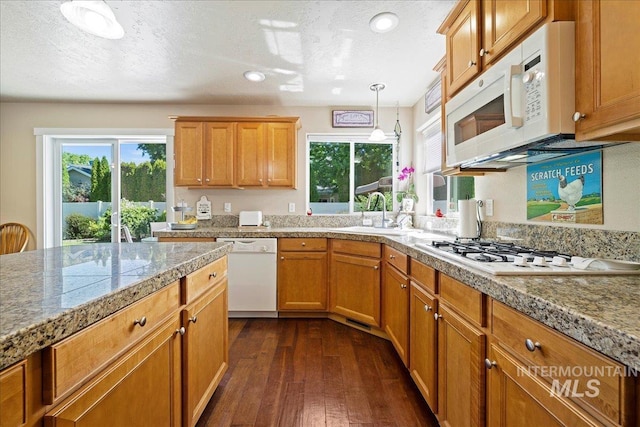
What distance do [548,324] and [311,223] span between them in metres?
2.99

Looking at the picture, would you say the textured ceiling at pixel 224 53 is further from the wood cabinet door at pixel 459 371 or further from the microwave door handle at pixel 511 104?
the wood cabinet door at pixel 459 371

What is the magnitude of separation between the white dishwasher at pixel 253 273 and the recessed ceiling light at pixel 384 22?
1.99 meters

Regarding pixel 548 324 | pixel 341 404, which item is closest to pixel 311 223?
pixel 341 404

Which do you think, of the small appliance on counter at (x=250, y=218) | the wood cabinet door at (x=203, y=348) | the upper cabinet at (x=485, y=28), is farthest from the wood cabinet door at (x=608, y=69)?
the small appliance on counter at (x=250, y=218)

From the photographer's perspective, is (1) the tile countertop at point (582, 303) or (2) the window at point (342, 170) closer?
(1) the tile countertop at point (582, 303)

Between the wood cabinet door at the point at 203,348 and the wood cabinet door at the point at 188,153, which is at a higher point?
the wood cabinet door at the point at 188,153

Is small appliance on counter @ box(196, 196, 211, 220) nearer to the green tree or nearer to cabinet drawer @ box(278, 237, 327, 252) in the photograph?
the green tree

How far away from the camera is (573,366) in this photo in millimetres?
658

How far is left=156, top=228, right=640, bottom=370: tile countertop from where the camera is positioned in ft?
1.81

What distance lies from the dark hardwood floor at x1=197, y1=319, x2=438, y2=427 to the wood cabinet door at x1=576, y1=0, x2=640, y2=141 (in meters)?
1.53

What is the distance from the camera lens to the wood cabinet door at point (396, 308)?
76.0 inches

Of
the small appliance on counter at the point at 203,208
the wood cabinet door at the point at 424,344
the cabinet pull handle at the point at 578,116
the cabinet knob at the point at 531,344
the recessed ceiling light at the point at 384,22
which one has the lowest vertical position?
the wood cabinet door at the point at 424,344

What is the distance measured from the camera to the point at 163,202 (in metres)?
3.79

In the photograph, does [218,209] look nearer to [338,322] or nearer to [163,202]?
[163,202]
